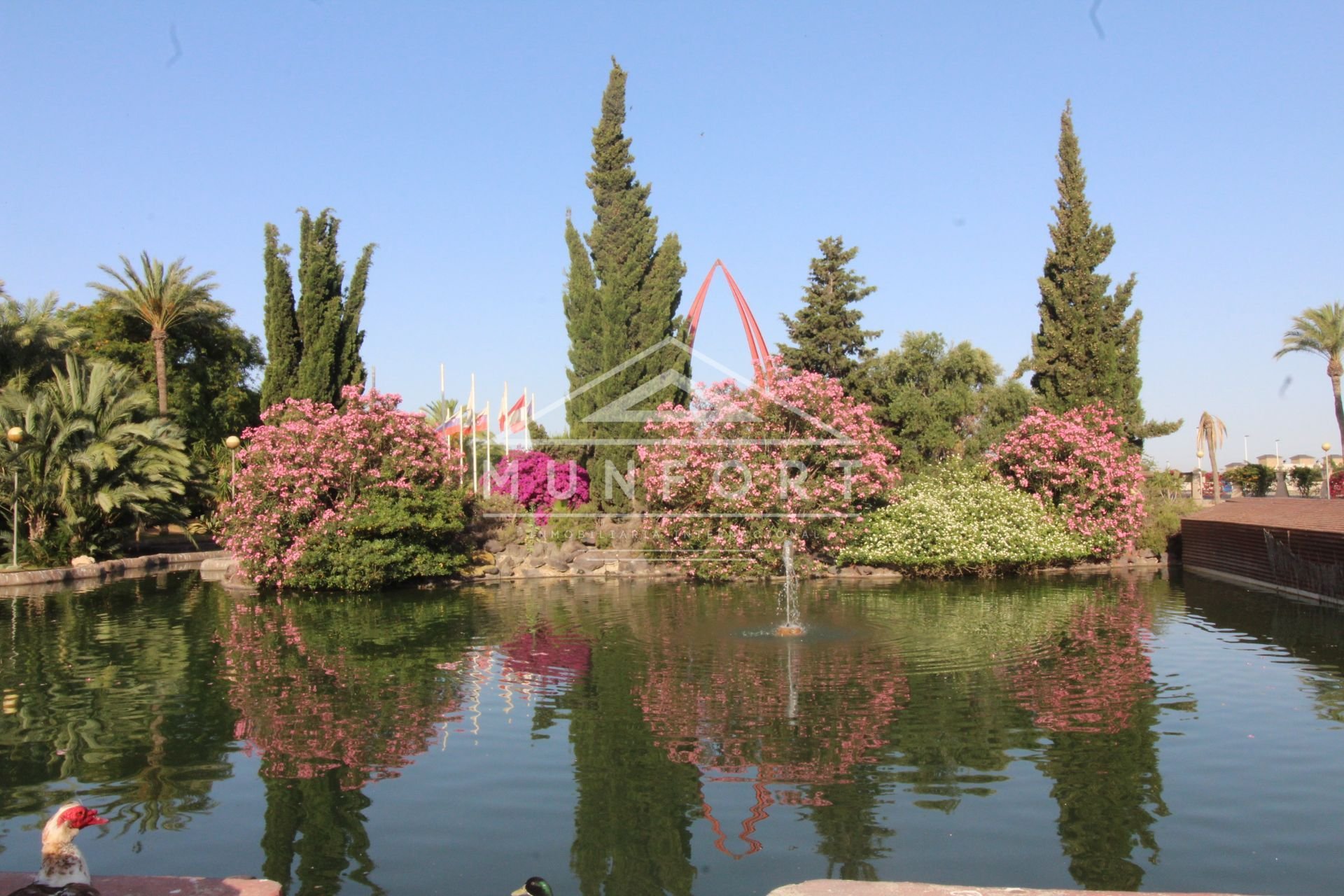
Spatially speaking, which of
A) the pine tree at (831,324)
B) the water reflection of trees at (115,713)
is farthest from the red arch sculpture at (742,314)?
the water reflection of trees at (115,713)

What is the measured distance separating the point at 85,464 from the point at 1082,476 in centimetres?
2582

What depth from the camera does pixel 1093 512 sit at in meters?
26.4

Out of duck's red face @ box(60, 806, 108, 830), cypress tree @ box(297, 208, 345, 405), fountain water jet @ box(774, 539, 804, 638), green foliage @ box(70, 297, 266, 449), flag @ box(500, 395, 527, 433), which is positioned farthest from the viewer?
green foliage @ box(70, 297, 266, 449)

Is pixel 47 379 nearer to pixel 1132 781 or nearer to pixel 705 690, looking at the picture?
pixel 705 690

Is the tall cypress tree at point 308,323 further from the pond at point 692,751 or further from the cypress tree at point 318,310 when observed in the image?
the pond at point 692,751

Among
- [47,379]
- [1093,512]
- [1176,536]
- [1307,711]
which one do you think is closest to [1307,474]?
[1176,536]

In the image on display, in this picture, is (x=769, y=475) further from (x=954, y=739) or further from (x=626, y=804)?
(x=626, y=804)

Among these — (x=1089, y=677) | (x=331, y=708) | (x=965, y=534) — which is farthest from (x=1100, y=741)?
(x=965, y=534)

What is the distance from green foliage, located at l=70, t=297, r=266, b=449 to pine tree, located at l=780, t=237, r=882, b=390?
73.8 feet

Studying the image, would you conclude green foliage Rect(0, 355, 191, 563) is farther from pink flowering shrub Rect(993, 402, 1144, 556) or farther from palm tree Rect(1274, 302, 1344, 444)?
palm tree Rect(1274, 302, 1344, 444)

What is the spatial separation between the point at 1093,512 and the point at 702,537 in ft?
32.4

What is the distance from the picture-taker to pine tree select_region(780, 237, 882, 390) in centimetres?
3500

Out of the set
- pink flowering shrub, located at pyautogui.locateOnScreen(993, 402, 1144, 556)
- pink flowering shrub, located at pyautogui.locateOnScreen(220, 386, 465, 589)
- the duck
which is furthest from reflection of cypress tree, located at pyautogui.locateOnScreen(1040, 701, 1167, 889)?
pink flowering shrub, located at pyautogui.locateOnScreen(220, 386, 465, 589)

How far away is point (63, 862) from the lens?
5262 mm
